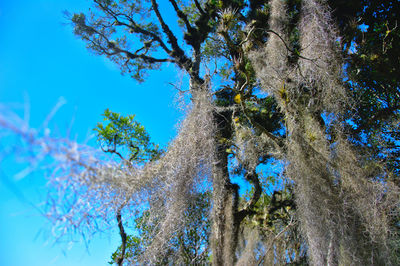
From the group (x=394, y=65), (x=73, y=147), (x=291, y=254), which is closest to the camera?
(x=73, y=147)

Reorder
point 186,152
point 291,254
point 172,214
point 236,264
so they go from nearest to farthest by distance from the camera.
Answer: point 172,214 → point 186,152 → point 236,264 → point 291,254

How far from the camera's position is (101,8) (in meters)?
4.70

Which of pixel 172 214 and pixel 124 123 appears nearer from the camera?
pixel 172 214

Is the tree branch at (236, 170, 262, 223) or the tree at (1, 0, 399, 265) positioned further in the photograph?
the tree branch at (236, 170, 262, 223)

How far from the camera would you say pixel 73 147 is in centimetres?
101

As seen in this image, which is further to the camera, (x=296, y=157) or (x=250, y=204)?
(x=250, y=204)

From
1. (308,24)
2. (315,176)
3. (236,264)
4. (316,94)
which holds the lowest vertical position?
(236,264)

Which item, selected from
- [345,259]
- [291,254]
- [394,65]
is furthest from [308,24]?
[291,254]

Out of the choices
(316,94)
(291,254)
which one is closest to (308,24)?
(316,94)

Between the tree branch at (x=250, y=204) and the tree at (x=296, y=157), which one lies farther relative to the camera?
the tree branch at (x=250, y=204)

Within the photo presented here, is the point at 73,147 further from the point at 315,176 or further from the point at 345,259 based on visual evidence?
the point at 345,259

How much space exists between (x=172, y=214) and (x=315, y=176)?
3.85ft

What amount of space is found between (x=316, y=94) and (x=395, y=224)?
1340 millimetres

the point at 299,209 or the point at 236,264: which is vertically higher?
the point at 299,209
